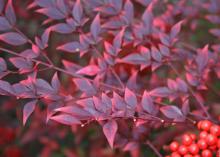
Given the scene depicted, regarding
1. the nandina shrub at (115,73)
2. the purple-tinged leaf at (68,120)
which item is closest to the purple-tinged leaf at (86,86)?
the nandina shrub at (115,73)

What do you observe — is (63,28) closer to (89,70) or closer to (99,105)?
(89,70)

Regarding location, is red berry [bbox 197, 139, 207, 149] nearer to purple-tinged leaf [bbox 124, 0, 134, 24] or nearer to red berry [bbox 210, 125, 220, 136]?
red berry [bbox 210, 125, 220, 136]

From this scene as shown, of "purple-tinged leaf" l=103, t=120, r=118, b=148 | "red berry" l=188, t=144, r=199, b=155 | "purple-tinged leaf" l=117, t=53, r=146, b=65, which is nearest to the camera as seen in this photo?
"purple-tinged leaf" l=103, t=120, r=118, b=148

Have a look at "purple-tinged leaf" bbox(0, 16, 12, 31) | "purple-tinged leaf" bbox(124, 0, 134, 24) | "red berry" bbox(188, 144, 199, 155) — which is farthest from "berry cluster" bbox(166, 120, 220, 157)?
"purple-tinged leaf" bbox(0, 16, 12, 31)

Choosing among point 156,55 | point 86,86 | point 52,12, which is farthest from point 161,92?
point 52,12

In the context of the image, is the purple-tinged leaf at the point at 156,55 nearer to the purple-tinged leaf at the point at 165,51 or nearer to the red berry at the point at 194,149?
the purple-tinged leaf at the point at 165,51

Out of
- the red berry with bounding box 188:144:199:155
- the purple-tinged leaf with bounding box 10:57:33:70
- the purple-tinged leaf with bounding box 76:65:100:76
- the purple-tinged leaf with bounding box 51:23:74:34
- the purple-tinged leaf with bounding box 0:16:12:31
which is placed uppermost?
the purple-tinged leaf with bounding box 0:16:12:31

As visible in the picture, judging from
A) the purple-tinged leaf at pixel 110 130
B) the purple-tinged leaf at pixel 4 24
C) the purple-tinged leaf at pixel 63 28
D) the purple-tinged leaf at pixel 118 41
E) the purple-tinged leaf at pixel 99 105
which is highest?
the purple-tinged leaf at pixel 4 24

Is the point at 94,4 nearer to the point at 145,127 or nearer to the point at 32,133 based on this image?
the point at 145,127

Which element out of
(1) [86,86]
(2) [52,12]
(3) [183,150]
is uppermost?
(2) [52,12]

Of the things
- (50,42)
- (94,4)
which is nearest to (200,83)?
(94,4)
